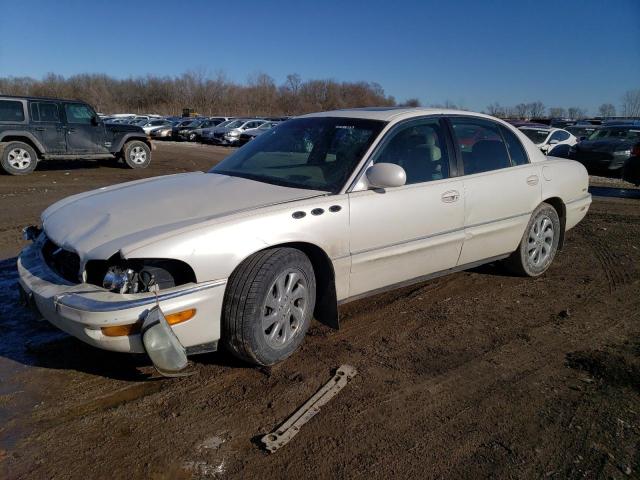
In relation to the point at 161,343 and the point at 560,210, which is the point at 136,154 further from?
the point at 161,343

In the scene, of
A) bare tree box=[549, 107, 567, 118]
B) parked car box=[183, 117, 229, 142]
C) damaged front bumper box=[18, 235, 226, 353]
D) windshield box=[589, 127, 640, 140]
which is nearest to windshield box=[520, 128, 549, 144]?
windshield box=[589, 127, 640, 140]

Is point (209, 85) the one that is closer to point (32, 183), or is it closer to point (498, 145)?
point (32, 183)

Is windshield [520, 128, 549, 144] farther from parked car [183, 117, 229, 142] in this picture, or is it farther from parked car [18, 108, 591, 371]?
parked car [183, 117, 229, 142]

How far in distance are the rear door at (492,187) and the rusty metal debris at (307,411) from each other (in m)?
1.64

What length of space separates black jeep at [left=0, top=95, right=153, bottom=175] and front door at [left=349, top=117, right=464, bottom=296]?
11.4 m

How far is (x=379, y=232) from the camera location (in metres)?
3.49

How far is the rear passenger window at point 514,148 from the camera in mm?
4641

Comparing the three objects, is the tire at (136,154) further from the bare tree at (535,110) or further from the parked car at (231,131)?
the bare tree at (535,110)

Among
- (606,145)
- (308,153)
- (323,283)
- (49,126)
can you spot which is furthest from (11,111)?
(606,145)

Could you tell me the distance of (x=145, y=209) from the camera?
3.15 metres

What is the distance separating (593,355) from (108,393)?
3107 millimetres

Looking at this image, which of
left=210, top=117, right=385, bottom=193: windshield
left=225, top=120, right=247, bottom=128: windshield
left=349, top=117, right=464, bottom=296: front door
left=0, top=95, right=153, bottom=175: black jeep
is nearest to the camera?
left=349, top=117, right=464, bottom=296: front door

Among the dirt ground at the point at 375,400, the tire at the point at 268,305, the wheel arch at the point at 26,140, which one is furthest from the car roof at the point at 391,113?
the wheel arch at the point at 26,140

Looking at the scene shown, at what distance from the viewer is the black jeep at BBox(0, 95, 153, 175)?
11.9 meters
